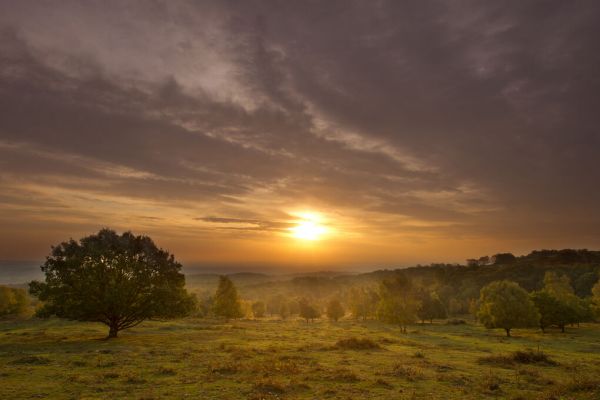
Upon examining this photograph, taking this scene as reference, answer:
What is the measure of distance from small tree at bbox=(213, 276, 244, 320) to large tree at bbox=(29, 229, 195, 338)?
4569 cm

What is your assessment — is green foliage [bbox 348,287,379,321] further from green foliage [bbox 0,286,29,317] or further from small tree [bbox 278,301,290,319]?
green foliage [bbox 0,286,29,317]

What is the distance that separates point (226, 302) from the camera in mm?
98125

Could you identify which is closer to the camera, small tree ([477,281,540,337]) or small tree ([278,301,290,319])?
small tree ([477,281,540,337])

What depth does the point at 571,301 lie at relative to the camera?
89.7 m

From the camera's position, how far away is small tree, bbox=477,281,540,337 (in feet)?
249

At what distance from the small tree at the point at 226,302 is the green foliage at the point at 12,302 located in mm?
63861

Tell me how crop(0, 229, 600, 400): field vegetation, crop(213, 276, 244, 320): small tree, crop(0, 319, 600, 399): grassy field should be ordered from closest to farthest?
crop(0, 319, 600, 399): grassy field, crop(0, 229, 600, 400): field vegetation, crop(213, 276, 244, 320): small tree

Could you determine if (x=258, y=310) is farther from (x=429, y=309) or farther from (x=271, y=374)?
(x=271, y=374)

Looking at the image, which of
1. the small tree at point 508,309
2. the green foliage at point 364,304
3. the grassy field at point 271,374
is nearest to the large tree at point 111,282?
the grassy field at point 271,374

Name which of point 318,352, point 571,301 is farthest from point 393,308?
point 318,352

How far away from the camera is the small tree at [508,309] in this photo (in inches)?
2990

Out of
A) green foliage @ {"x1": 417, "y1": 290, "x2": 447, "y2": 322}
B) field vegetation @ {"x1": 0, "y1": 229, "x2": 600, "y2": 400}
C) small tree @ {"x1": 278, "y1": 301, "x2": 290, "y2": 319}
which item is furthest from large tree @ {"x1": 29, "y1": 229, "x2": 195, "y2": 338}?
small tree @ {"x1": 278, "y1": 301, "x2": 290, "y2": 319}

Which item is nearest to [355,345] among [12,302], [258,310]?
[12,302]

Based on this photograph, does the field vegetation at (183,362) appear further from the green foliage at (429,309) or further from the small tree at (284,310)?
the small tree at (284,310)
